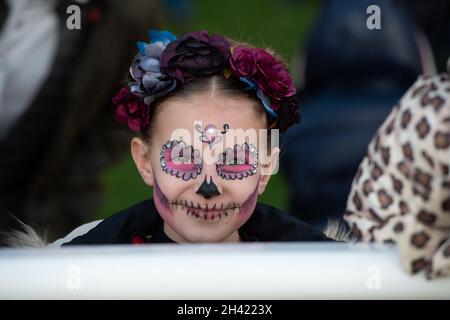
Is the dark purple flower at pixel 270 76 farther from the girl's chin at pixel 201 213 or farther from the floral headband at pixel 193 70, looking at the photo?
the girl's chin at pixel 201 213

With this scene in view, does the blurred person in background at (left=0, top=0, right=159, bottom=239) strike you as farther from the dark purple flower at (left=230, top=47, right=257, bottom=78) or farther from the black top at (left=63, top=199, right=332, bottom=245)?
the dark purple flower at (left=230, top=47, right=257, bottom=78)

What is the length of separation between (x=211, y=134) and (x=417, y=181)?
1.27 feet

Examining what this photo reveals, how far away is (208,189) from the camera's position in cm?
154

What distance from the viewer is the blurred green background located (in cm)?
199

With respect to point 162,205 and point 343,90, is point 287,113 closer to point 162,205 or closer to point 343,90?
point 162,205

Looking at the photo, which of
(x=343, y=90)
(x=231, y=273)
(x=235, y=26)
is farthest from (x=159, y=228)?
(x=343, y=90)

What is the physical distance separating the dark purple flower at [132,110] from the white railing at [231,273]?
Answer: 0.27 meters

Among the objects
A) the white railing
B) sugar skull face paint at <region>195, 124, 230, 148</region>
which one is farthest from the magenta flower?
the white railing

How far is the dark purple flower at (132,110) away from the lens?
63.7 inches

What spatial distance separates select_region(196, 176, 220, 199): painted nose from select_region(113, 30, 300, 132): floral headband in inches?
7.2

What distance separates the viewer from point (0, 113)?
6.81 ft

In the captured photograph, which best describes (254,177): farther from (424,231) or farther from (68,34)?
(68,34)
